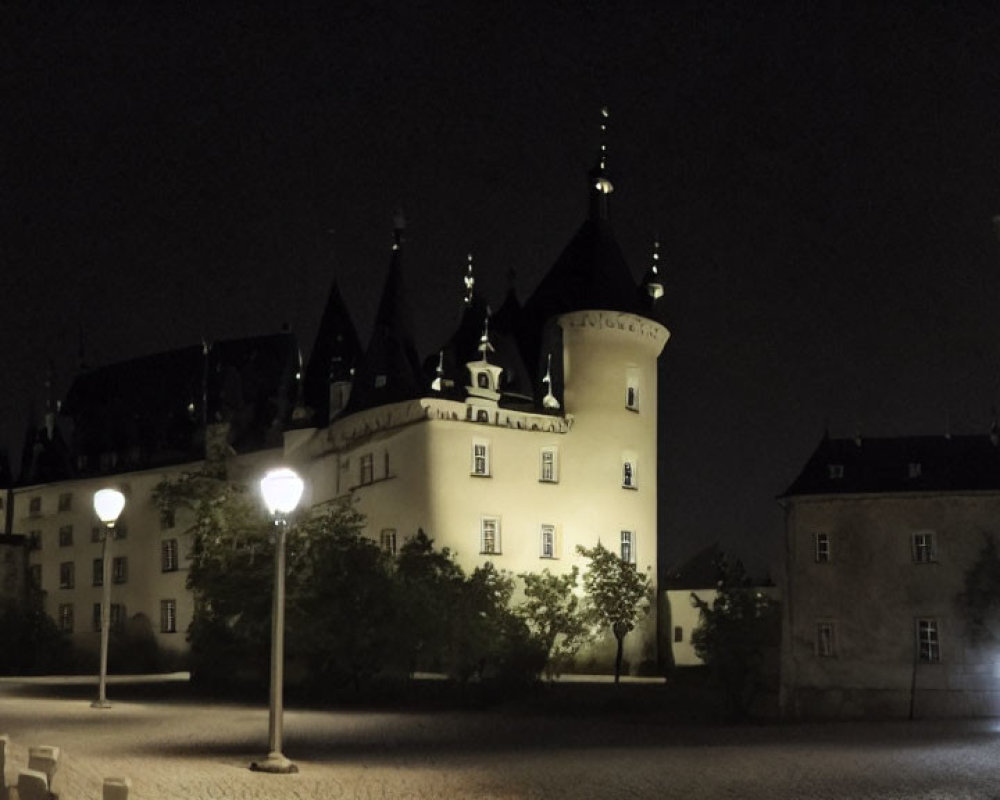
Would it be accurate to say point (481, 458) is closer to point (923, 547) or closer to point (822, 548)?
point (822, 548)

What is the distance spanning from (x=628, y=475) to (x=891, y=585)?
14853mm

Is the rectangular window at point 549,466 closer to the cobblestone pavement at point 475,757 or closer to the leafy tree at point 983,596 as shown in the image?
the leafy tree at point 983,596

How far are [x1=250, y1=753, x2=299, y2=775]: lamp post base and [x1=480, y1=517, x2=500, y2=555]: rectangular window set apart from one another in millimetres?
45341

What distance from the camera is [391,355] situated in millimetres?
72500

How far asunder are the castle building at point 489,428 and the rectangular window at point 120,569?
0.37m

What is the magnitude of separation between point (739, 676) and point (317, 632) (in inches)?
657

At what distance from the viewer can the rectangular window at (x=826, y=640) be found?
63031 mm

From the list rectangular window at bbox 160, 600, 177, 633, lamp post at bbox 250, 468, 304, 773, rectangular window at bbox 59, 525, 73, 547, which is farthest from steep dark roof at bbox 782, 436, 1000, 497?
rectangular window at bbox 59, 525, 73, 547

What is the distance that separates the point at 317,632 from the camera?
171 ft

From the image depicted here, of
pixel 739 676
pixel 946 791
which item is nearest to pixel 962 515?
pixel 739 676

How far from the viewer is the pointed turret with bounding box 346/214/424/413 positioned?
70.3 meters

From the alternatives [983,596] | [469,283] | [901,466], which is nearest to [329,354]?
[469,283]

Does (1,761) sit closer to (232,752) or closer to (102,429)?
(232,752)

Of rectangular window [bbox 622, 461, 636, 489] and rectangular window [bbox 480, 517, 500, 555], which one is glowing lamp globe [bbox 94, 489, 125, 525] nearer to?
rectangular window [bbox 480, 517, 500, 555]
